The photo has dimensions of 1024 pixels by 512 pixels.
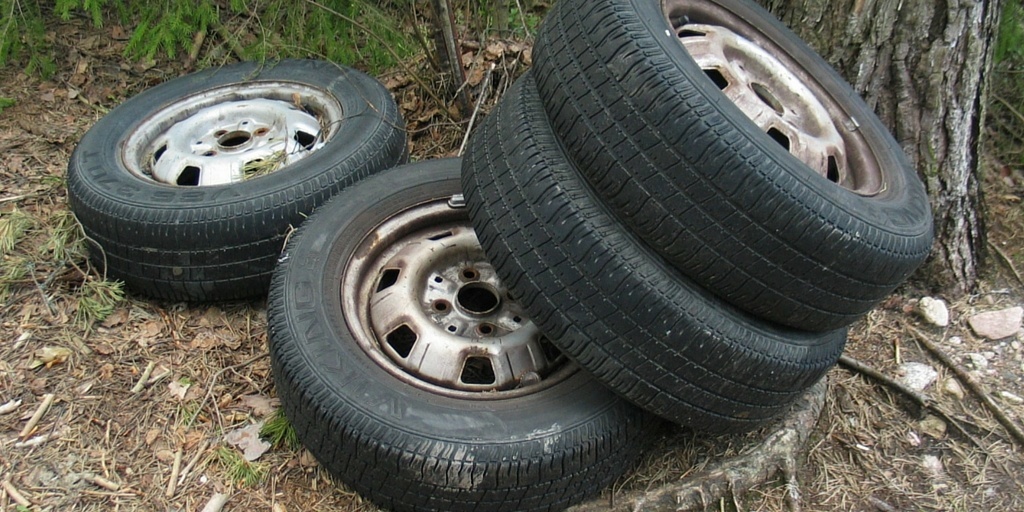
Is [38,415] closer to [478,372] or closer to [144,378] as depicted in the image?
[144,378]

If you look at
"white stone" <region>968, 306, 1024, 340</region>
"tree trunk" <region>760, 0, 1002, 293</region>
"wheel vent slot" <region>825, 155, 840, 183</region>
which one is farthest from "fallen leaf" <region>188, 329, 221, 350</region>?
"white stone" <region>968, 306, 1024, 340</region>

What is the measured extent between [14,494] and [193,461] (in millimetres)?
598

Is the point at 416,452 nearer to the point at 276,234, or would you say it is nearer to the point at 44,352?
the point at 276,234

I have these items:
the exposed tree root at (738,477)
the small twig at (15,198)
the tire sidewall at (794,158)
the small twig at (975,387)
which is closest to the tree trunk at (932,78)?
the tire sidewall at (794,158)

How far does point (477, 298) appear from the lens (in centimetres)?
354

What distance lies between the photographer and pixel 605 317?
2.56 metres

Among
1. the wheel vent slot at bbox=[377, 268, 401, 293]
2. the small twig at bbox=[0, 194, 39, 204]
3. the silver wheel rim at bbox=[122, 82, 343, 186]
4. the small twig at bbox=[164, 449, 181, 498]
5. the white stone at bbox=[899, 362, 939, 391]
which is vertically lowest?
the white stone at bbox=[899, 362, 939, 391]

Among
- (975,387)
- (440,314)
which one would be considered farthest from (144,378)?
(975,387)

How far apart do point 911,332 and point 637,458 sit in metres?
1.61

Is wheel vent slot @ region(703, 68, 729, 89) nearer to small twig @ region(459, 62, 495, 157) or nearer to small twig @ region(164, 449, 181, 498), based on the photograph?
small twig @ region(459, 62, 495, 157)

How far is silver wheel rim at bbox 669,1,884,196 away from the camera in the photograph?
309 centimetres

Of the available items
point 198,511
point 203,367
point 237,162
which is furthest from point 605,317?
point 237,162

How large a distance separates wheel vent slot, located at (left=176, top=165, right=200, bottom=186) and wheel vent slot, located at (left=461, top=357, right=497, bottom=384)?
1758 millimetres

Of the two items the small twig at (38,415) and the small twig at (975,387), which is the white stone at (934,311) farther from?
the small twig at (38,415)
